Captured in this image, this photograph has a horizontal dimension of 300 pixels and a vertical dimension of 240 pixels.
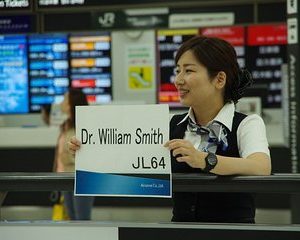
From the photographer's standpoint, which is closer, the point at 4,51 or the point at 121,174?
the point at 121,174

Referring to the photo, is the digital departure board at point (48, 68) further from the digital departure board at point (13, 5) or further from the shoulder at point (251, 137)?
the shoulder at point (251, 137)

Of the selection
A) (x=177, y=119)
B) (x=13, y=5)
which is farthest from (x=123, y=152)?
(x=13, y=5)

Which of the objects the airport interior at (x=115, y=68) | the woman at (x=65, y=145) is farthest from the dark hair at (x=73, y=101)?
the airport interior at (x=115, y=68)

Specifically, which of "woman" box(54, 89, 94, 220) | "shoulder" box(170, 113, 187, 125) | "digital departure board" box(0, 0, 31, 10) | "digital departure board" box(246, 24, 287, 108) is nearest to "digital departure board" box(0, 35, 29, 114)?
"woman" box(54, 89, 94, 220)

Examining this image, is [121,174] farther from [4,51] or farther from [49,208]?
[4,51]

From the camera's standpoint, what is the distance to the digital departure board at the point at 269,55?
24.2ft

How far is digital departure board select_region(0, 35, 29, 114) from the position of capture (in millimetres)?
7414

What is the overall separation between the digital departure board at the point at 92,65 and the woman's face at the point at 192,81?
566cm

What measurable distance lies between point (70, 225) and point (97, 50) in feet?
19.2

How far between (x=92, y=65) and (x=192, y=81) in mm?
5752

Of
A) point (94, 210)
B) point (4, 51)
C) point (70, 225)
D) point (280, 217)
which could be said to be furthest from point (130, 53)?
point (70, 225)

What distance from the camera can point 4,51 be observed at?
745 centimetres

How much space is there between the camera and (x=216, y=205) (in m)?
1.89

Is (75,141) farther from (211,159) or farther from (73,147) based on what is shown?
(211,159)
